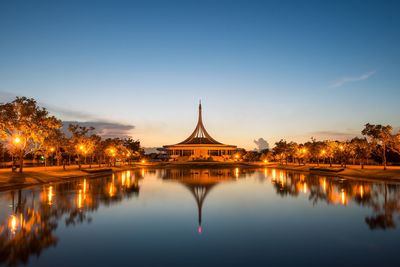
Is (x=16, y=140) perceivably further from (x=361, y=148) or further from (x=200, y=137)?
(x=200, y=137)

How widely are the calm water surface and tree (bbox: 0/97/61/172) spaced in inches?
A: 547

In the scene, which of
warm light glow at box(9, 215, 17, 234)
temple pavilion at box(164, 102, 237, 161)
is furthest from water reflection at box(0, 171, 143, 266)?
temple pavilion at box(164, 102, 237, 161)

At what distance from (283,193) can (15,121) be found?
28.4 m

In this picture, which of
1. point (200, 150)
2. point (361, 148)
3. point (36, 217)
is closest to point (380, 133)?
point (361, 148)

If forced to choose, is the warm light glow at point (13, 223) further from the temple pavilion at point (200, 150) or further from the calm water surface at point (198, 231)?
the temple pavilion at point (200, 150)

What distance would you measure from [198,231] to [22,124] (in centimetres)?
2831

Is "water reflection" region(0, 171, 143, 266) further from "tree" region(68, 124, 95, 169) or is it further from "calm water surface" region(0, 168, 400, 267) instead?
"tree" region(68, 124, 95, 169)

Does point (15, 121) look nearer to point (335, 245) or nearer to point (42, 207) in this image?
point (42, 207)

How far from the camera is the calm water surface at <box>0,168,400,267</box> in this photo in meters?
10.2

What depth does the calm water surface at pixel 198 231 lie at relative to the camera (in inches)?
402

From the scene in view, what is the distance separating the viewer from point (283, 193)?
27.3 metres

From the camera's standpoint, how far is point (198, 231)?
14.0 metres

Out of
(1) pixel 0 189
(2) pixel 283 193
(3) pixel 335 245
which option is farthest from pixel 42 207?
(2) pixel 283 193

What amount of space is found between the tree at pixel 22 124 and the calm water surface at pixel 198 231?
1389cm
